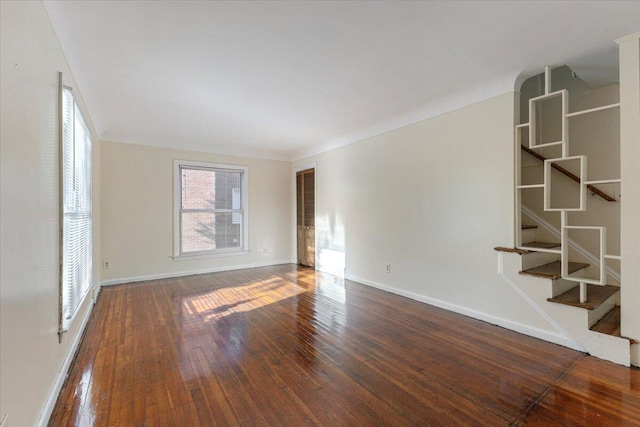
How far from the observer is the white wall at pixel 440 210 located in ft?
9.59

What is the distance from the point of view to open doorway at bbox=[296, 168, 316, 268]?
5.95 m

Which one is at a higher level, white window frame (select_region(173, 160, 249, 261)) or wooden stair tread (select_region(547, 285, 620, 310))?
white window frame (select_region(173, 160, 249, 261))

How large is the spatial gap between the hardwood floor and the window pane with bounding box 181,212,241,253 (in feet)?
6.91

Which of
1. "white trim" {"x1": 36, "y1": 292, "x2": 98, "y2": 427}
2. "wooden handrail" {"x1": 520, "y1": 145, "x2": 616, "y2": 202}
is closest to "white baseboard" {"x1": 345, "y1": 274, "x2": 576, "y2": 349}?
"wooden handrail" {"x1": 520, "y1": 145, "x2": 616, "y2": 202}

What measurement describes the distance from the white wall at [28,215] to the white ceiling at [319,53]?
550 mm

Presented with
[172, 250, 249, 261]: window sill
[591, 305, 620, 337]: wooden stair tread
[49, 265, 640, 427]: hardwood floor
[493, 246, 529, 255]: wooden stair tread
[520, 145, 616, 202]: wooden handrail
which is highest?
[520, 145, 616, 202]: wooden handrail

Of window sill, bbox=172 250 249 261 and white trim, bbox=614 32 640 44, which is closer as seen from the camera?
white trim, bbox=614 32 640 44

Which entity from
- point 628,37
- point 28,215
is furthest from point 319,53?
point 628,37

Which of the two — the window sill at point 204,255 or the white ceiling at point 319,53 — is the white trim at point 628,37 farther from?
the window sill at point 204,255

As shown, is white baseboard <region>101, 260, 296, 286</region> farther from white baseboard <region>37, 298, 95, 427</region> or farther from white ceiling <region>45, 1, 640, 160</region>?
white ceiling <region>45, 1, 640, 160</region>

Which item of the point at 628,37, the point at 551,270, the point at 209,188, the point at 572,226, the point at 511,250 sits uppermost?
the point at 628,37

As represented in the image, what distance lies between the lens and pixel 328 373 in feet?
6.82

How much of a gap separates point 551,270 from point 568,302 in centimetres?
44

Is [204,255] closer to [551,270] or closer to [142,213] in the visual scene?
[142,213]
